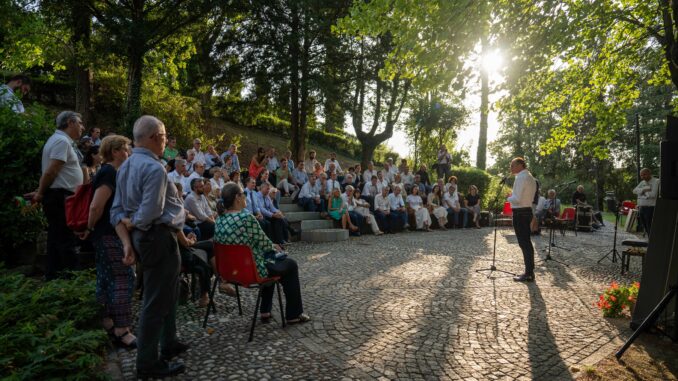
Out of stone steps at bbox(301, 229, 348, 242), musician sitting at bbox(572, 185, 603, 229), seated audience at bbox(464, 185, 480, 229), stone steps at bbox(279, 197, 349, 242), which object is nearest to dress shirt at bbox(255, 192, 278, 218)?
stone steps at bbox(279, 197, 349, 242)

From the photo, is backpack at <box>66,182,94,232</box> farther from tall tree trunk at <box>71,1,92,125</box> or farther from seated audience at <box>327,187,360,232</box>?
tall tree trunk at <box>71,1,92,125</box>

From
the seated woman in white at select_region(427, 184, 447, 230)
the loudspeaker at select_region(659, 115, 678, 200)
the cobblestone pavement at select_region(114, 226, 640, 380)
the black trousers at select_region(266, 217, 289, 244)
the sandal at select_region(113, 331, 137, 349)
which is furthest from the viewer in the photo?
the seated woman in white at select_region(427, 184, 447, 230)

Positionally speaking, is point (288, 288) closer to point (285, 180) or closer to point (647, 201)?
point (285, 180)

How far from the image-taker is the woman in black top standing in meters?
3.58

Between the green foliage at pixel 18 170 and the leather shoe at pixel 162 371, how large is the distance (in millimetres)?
3590

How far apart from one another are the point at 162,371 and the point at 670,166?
15.6 ft

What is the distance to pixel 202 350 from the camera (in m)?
3.76

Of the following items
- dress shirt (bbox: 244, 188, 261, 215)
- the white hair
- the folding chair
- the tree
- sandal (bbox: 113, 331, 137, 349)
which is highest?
the tree

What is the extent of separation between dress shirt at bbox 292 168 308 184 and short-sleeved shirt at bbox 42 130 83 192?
8.89 m

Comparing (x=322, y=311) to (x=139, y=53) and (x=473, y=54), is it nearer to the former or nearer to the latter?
(x=473, y=54)

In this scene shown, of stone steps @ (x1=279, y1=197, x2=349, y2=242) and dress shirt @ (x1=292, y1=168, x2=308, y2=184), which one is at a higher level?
dress shirt @ (x1=292, y1=168, x2=308, y2=184)

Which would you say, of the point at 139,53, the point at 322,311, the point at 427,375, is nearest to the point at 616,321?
the point at 427,375

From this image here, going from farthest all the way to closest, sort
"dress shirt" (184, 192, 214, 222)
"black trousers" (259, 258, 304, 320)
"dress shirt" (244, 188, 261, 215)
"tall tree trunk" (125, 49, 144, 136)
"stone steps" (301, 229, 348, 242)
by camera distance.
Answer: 1. "tall tree trunk" (125, 49, 144, 136)
2. "stone steps" (301, 229, 348, 242)
3. "dress shirt" (244, 188, 261, 215)
4. "dress shirt" (184, 192, 214, 222)
5. "black trousers" (259, 258, 304, 320)

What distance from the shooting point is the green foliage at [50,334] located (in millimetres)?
2920
